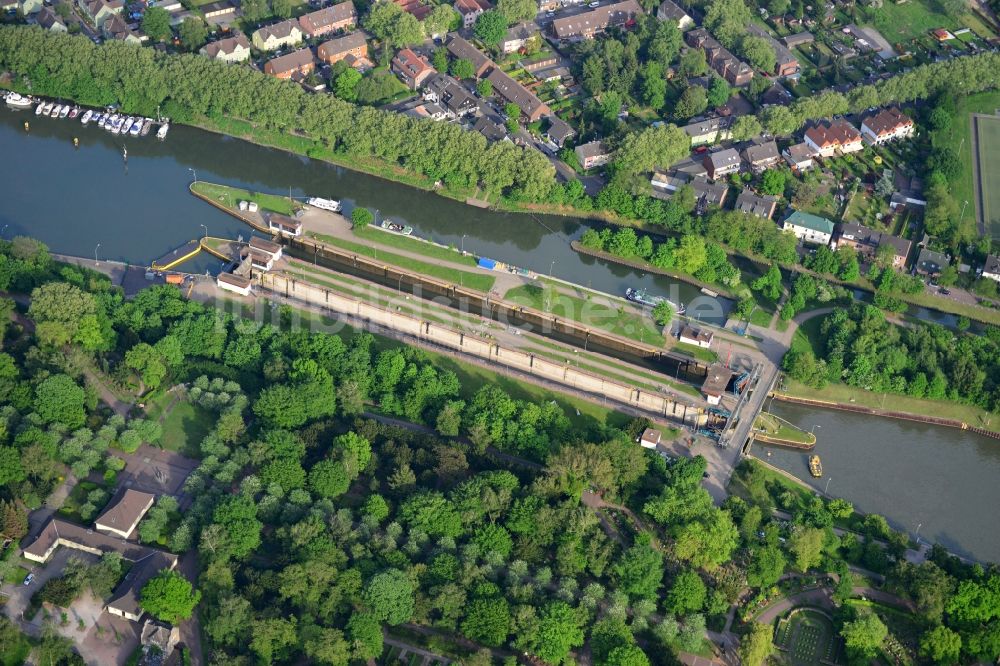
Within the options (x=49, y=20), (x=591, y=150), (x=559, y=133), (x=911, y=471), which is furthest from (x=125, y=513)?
(x=49, y=20)

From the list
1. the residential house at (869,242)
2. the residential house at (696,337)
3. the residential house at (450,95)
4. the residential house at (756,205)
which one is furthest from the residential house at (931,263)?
the residential house at (450,95)

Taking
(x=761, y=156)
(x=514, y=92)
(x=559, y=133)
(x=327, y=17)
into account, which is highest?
(x=327, y=17)

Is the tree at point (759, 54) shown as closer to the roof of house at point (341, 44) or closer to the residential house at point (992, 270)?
the residential house at point (992, 270)

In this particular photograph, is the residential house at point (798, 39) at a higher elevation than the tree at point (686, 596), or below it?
higher

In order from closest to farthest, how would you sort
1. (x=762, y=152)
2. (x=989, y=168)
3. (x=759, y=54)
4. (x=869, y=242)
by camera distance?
(x=869, y=242), (x=762, y=152), (x=989, y=168), (x=759, y=54)

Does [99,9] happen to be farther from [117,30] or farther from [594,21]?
[594,21]

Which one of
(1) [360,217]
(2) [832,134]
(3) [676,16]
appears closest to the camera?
(1) [360,217]
